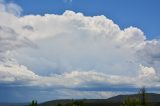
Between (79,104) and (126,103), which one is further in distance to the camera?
(79,104)

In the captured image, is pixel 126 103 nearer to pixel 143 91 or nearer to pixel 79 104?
pixel 143 91

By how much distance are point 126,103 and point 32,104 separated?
91.2ft

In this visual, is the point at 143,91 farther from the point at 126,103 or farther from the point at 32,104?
the point at 32,104

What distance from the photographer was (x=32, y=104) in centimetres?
11888

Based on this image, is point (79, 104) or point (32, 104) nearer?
point (32, 104)

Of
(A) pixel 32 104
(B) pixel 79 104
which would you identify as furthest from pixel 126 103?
(B) pixel 79 104

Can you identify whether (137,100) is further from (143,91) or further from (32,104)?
(32,104)

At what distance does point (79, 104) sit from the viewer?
6329 inches

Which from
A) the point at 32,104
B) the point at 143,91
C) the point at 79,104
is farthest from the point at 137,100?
the point at 79,104

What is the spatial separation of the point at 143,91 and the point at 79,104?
52.0 metres

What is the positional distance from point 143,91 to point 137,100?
3182 mm

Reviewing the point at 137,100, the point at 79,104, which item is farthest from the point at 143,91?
the point at 79,104

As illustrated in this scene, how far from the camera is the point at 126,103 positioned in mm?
114375

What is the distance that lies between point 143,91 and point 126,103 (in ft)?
19.7
